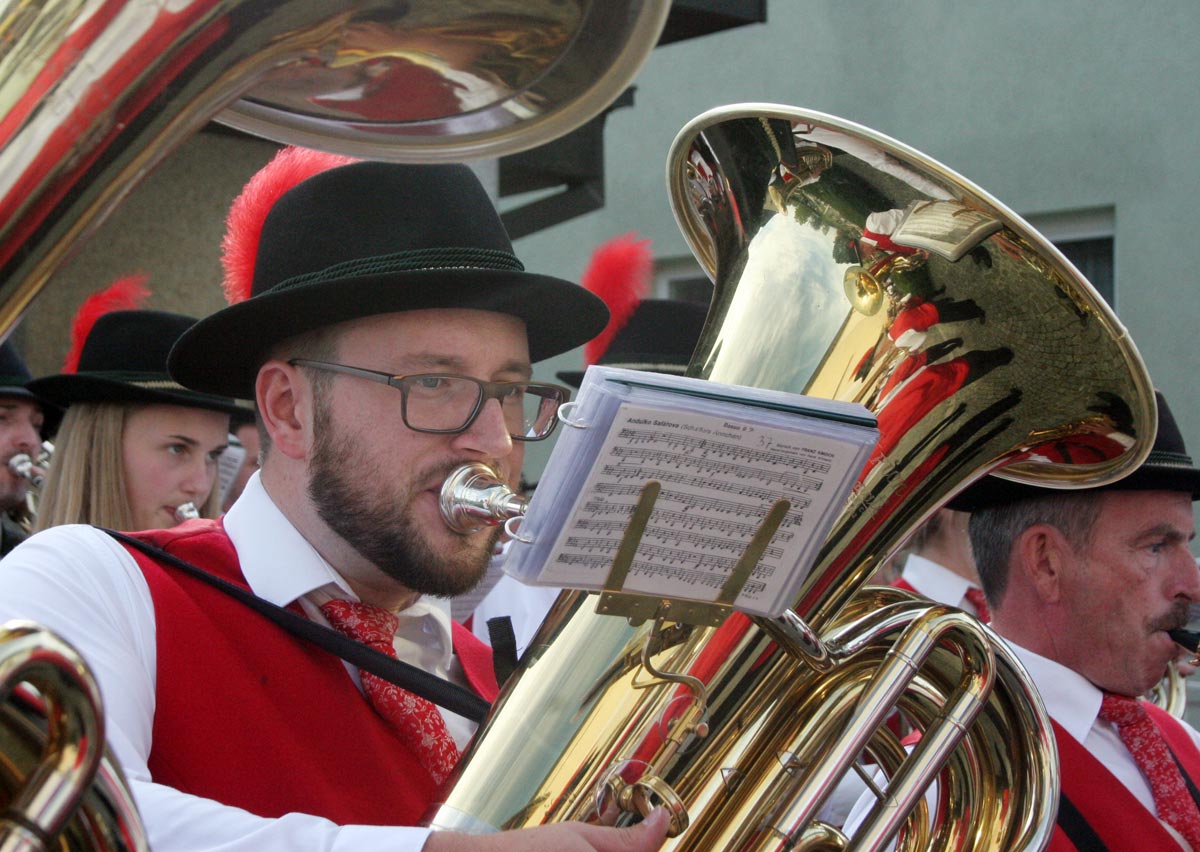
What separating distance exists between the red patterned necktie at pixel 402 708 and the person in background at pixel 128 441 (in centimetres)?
176

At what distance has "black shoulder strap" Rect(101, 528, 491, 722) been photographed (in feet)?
6.14

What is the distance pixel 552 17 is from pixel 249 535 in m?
1.10

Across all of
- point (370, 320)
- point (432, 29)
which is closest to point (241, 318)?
point (370, 320)

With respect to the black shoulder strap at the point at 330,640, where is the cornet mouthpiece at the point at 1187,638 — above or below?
above

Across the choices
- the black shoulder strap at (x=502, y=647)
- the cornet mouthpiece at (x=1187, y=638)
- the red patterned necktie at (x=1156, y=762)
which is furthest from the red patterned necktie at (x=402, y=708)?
the cornet mouthpiece at (x=1187, y=638)

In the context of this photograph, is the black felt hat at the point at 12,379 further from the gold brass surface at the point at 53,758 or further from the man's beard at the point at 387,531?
the gold brass surface at the point at 53,758

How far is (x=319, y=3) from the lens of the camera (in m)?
1.02

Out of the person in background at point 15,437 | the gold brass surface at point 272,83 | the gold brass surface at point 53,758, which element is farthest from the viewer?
the person in background at point 15,437

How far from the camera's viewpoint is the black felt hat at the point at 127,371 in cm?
368

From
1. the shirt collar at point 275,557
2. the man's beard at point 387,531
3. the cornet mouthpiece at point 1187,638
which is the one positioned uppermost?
the cornet mouthpiece at point 1187,638

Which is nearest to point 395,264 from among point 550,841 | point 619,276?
point 550,841

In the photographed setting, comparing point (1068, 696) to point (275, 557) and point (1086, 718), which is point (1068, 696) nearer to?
point (1086, 718)

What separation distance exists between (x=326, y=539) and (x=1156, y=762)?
1613 mm

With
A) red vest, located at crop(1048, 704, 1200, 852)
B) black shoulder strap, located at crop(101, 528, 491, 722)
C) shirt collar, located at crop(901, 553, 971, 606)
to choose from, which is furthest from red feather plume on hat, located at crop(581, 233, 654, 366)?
black shoulder strap, located at crop(101, 528, 491, 722)
